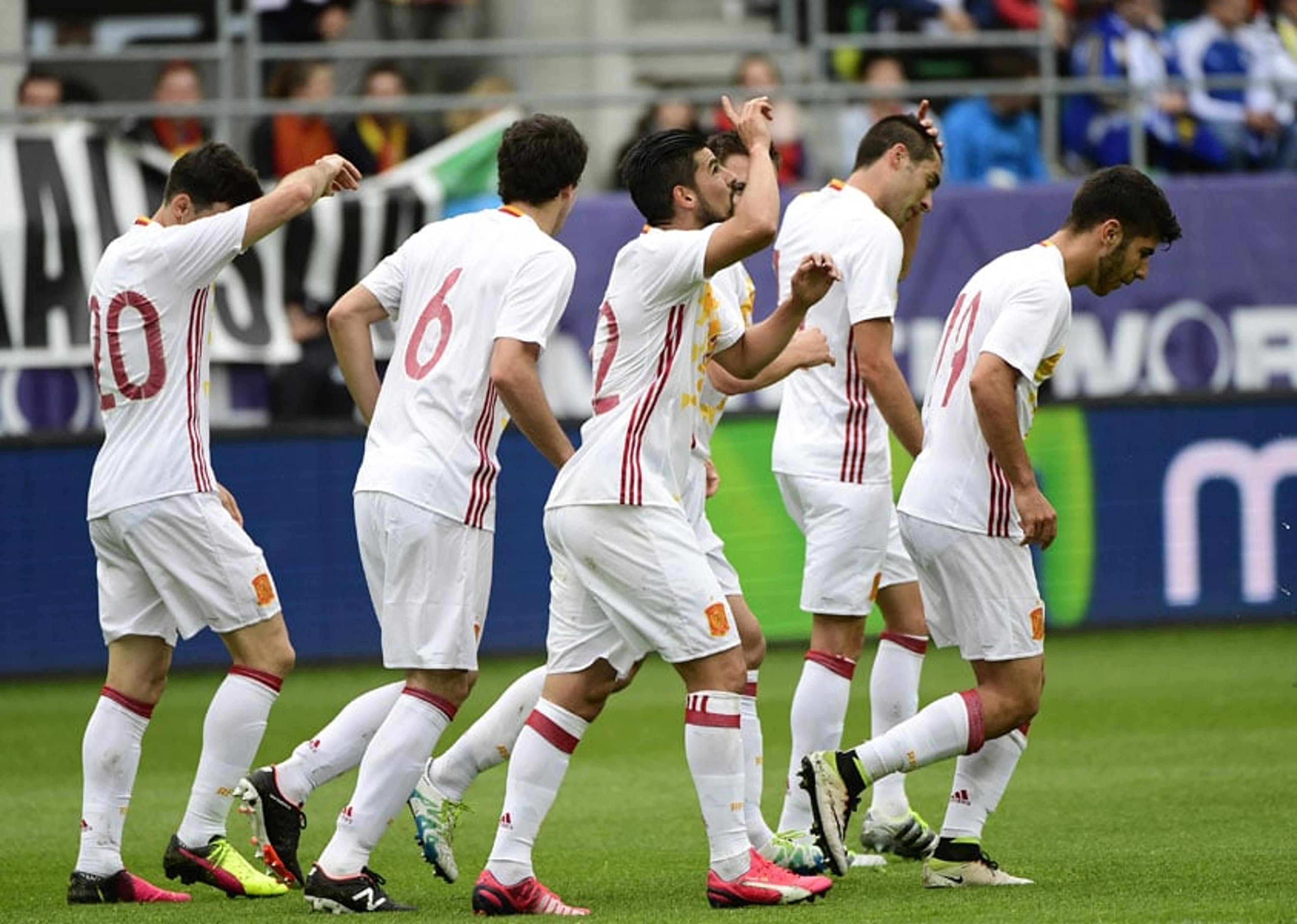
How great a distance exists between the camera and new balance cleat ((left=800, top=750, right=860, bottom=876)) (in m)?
6.81

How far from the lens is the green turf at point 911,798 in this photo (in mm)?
6633

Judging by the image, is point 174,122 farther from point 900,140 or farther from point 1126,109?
point 900,140

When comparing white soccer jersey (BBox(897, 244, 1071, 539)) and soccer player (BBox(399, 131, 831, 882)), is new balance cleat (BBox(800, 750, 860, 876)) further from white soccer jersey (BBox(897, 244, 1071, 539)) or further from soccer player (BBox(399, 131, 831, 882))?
white soccer jersey (BBox(897, 244, 1071, 539))

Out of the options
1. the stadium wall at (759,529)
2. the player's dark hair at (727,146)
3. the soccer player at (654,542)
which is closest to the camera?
the soccer player at (654,542)

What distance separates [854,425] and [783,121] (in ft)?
23.9

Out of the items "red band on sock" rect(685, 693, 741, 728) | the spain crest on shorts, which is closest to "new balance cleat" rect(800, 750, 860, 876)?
"red band on sock" rect(685, 693, 741, 728)

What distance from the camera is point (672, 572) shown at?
6371 millimetres

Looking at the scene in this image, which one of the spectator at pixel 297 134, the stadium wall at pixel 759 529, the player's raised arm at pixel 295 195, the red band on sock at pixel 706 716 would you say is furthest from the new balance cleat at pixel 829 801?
the spectator at pixel 297 134

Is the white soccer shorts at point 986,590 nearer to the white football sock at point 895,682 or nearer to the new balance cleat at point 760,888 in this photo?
the new balance cleat at point 760,888

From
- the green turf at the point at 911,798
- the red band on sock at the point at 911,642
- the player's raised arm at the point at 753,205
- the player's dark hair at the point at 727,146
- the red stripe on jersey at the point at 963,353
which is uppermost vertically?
the player's dark hair at the point at 727,146

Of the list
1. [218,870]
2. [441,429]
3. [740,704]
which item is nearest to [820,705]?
[740,704]

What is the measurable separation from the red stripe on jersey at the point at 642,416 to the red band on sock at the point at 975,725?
1.25m

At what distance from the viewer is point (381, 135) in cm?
1453

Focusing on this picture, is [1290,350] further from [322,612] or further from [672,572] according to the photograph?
[672,572]
